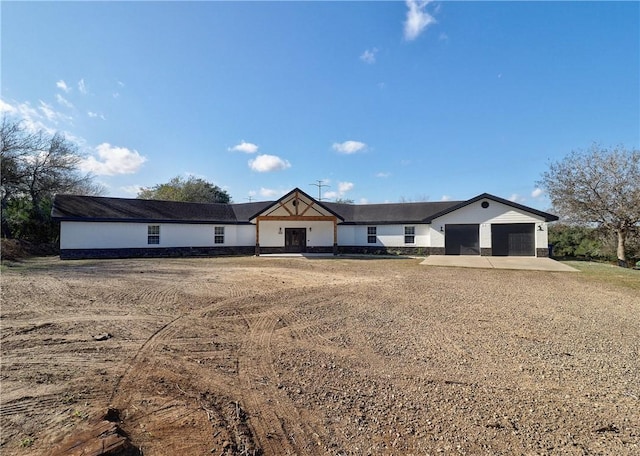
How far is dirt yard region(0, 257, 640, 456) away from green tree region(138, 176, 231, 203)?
30131 mm

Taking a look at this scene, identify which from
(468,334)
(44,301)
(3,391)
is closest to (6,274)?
(44,301)

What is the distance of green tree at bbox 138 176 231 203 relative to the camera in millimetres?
35778

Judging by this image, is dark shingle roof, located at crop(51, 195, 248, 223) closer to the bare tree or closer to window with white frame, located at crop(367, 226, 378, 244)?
window with white frame, located at crop(367, 226, 378, 244)

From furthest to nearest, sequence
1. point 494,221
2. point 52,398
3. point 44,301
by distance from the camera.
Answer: point 494,221 < point 44,301 < point 52,398

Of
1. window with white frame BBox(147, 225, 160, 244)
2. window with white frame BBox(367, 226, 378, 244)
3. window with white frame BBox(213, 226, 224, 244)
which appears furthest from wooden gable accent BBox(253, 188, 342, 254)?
window with white frame BBox(147, 225, 160, 244)

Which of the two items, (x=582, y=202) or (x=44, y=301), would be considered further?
(x=582, y=202)

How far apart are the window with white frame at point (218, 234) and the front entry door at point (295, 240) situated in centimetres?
453

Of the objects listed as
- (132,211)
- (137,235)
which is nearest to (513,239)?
(137,235)

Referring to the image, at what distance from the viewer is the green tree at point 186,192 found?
1409 inches

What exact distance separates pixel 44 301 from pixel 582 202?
28.3 meters

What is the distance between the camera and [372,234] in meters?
23.5

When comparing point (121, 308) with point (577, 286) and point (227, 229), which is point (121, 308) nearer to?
point (577, 286)

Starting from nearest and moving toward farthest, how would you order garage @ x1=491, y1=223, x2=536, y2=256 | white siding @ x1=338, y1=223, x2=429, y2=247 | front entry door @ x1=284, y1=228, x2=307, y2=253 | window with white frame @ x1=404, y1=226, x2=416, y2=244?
garage @ x1=491, y1=223, x2=536, y2=256
white siding @ x1=338, y1=223, x2=429, y2=247
window with white frame @ x1=404, y1=226, x2=416, y2=244
front entry door @ x1=284, y1=228, x2=307, y2=253

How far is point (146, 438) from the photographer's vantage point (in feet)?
8.23
